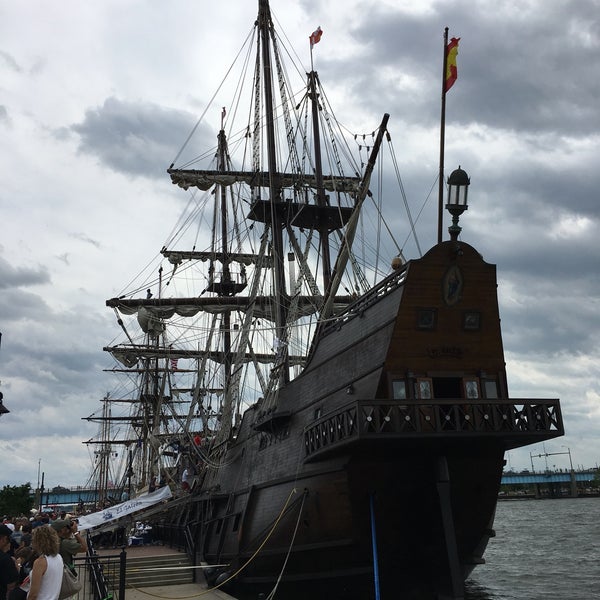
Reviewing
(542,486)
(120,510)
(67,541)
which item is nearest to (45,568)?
(67,541)

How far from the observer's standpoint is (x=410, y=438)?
13562mm

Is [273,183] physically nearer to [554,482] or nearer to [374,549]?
[374,549]

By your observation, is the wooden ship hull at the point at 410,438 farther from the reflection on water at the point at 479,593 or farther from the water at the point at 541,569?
the water at the point at 541,569

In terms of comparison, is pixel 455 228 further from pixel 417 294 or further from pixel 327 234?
pixel 327 234

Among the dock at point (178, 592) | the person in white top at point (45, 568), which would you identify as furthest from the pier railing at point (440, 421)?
the person in white top at point (45, 568)

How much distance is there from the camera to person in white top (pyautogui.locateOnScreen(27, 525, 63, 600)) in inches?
264

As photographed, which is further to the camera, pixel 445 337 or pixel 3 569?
pixel 445 337

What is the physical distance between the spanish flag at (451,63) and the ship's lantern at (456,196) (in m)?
2.77

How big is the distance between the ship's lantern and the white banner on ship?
706 inches

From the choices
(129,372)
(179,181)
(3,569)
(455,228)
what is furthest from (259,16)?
(129,372)

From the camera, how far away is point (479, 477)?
1562 cm

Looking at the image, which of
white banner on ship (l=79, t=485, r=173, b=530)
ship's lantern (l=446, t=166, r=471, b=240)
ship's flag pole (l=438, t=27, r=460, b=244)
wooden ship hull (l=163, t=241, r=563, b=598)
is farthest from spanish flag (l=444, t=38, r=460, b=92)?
white banner on ship (l=79, t=485, r=173, b=530)

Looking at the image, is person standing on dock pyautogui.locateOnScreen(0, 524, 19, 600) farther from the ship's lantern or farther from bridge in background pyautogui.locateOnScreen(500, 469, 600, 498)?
bridge in background pyautogui.locateOnScreen(500, 469, 600, 498)

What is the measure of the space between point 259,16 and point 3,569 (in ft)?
94.3
